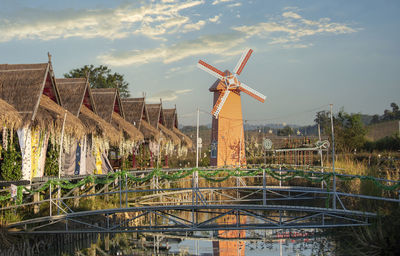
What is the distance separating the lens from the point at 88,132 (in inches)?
784

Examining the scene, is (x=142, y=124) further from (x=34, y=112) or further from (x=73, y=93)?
(x=34, y=112)

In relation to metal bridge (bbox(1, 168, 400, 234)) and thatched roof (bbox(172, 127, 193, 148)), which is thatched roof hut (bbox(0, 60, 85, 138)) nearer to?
metal bridge (bbox(1, 168, 400, 234))

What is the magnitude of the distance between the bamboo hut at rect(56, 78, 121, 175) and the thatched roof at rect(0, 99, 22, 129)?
4.48m

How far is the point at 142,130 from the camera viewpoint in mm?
29250

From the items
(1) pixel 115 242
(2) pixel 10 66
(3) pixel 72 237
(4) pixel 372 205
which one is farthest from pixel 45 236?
(4) pixel 372 205

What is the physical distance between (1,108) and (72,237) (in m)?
4.53

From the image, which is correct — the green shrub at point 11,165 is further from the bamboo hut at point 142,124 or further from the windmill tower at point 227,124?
the windmill tower at point 227,124

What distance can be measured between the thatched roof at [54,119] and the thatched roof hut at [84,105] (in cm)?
134

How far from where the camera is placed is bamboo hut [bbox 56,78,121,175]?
Result: 2012 cm

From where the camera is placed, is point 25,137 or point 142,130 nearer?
point 25,137

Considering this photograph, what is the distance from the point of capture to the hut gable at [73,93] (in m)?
20.2

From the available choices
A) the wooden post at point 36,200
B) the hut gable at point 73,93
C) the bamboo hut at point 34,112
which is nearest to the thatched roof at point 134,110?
the hut gable at point 73,93

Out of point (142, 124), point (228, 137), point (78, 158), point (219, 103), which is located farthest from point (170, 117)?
point (78, 158)

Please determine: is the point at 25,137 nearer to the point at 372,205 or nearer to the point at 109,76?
the point at 372,205
